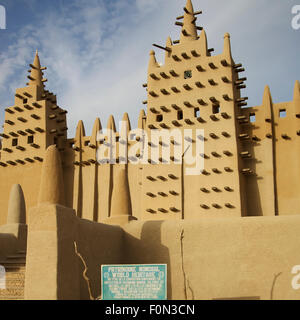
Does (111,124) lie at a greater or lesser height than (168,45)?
lesser

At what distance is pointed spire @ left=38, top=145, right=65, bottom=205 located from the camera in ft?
33.8

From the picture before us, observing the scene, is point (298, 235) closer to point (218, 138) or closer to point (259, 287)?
point (259, 287)

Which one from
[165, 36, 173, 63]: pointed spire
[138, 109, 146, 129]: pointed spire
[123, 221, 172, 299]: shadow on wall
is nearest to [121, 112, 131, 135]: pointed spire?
[138, 109, 146, 129]: pointed spire

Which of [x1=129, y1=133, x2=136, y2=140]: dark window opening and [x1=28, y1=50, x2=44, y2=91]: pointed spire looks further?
[x1=28, y1=50, x2=44, y2=91]: pointed spire

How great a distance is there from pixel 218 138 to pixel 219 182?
5.96 ft

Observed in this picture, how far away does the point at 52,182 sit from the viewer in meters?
10.5

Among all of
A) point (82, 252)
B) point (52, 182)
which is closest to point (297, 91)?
point (82, 252)

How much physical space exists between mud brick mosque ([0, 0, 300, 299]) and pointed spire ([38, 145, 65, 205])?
24 mm

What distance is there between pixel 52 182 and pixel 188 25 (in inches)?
509

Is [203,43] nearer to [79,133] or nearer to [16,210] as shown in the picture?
[79,133]

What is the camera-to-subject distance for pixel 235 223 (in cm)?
1193

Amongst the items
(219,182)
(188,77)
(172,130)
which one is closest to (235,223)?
(219,182)

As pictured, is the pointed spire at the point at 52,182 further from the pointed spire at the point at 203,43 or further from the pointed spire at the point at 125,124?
the pointed spire at the point at 125,124

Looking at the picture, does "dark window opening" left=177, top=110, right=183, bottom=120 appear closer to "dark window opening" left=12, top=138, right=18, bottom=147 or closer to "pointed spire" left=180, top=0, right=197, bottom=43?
"pointed spire" left=180, top=0, right=197, bottom=43
